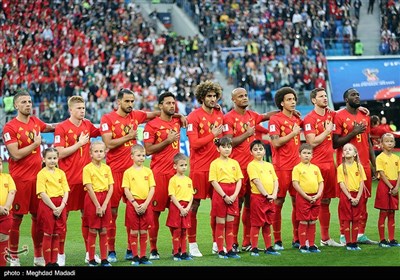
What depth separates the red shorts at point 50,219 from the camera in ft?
36.0

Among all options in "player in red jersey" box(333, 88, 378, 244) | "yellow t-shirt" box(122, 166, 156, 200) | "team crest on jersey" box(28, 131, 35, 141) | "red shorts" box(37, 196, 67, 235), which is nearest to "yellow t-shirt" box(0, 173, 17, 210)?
"red shorts" box(37, 196, 67, 235)

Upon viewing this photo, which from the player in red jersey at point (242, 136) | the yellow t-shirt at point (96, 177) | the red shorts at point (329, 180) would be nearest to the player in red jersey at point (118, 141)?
the yellow t-shirt at point (96, 177)

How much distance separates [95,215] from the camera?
1130cm

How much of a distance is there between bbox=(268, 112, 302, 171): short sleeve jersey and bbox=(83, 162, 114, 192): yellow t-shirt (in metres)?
2.68

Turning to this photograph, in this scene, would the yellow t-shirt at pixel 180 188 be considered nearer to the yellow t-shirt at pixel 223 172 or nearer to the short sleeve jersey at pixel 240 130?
the yellow t-shirt at pixel 223 172

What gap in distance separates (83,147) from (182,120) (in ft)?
5.03

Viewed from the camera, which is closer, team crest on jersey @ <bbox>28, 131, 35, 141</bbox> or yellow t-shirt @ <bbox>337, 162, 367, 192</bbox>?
team crest on jersey @ <bbox>28, 131, 35, 141</bbox>

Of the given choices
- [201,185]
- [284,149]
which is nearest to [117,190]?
[201,185]

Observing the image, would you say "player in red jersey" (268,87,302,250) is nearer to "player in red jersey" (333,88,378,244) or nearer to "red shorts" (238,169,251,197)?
"red shorts" (238,169,251,197)

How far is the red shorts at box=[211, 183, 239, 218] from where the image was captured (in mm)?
11938

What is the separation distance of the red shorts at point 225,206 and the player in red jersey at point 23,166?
2.43 metres

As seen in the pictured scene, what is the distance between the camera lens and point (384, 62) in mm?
30766

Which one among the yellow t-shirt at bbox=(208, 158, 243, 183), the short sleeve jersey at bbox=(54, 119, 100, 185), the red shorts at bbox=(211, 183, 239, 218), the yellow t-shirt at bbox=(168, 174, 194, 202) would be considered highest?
the short sleeve jersey at bbox=(54, 119, 100, 185)

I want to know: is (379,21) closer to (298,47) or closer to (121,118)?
(298,47)
